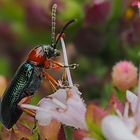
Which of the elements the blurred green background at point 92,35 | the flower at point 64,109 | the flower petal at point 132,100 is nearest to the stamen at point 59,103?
the flower at point 64,109

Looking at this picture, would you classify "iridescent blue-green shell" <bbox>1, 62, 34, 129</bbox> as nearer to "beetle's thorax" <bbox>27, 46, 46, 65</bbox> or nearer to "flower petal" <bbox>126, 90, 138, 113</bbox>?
"beetle's thorax" <bbox>27, 46, 46, 65</bbox>

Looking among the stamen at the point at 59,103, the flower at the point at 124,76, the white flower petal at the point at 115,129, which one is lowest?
the white flower petal at the point at 115,129

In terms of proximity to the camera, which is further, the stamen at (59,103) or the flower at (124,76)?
the flower at (124,76)

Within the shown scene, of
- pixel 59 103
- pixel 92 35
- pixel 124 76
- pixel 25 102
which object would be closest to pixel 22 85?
pixel 25 102

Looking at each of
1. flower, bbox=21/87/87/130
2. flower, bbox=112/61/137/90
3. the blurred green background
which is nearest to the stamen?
flower, bbox=21/87/87/130

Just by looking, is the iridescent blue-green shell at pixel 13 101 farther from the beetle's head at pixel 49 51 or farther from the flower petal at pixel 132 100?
the flower petal at pixel 132 100

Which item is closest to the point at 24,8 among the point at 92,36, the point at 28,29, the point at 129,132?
the point at 28,29
